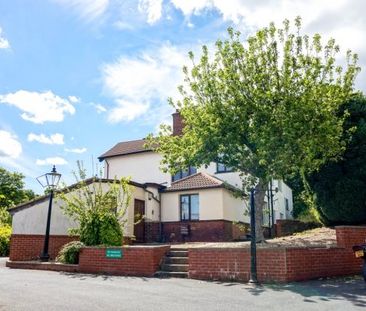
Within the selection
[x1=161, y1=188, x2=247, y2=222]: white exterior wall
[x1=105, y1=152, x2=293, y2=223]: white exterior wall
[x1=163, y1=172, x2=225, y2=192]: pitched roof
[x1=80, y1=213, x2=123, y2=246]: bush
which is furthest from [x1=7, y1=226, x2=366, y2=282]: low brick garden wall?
[x1=105, y1=152, x2=293, y2=223]: white exterior wall

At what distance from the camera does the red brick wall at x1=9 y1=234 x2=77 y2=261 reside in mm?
18500

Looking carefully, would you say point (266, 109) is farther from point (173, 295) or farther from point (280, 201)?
point (280, 201)

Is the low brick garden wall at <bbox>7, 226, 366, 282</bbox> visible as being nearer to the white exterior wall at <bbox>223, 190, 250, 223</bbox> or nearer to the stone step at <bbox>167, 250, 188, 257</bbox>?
the stone step at <bbox>167, 250, 188, 257</bbox>

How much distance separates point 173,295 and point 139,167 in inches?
804

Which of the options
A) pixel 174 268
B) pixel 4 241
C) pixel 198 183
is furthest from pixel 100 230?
pixel 4 241

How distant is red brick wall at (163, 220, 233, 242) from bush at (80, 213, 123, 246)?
24.3ft

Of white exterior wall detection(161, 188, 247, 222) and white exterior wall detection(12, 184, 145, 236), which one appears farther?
white exterior wall detection(161, 188, 247, 222)

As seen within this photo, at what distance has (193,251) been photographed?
1243 cm

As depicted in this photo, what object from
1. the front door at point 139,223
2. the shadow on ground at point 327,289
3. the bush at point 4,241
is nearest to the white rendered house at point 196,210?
the front door at point 139,223

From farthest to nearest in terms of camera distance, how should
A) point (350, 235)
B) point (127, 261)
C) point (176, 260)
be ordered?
point (176, 260)
point (127, 261)
point (350, 235)

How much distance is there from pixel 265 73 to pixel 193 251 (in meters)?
6.60

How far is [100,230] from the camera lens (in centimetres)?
1586

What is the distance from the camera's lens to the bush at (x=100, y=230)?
1578cm

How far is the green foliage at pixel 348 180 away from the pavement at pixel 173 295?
4574 millimetres
